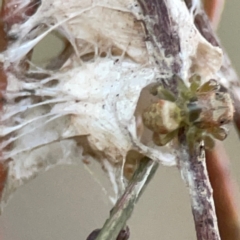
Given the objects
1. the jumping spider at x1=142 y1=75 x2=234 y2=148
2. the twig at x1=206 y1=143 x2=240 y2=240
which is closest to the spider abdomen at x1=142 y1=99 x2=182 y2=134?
the jumping spider at x1=142 y1=75 x2=234 y2=148

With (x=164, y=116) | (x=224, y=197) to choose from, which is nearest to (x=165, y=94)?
(x=164, y=116)

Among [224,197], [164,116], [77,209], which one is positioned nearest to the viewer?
[164,116]

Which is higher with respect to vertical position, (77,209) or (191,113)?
(191,113)

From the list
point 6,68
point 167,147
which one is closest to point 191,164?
point 167,147

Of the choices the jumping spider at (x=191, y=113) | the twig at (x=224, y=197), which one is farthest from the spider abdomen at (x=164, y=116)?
the twig at (x=224, y=197)

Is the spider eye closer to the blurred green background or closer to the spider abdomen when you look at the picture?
the spider abdomen

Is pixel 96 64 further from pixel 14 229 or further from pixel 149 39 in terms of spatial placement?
pixel 14 229

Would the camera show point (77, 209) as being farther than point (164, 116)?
Yes

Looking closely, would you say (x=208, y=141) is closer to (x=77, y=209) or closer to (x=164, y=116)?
(x=164, y=116)
